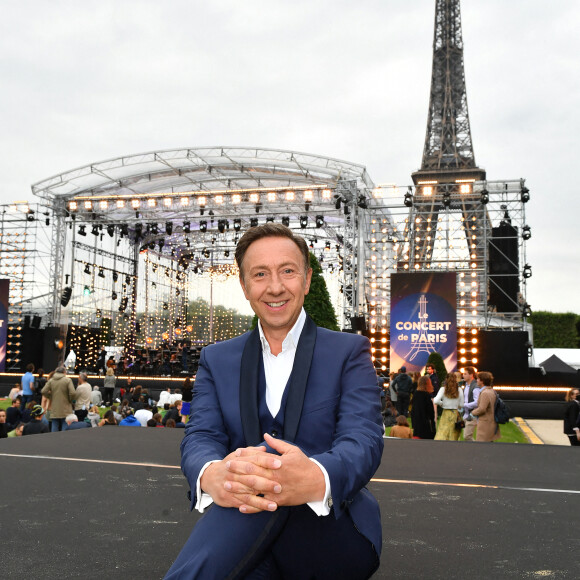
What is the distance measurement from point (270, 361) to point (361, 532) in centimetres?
60

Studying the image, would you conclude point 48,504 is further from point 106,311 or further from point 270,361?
point 106,311

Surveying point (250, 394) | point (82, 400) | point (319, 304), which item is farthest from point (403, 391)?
point (250, 394)

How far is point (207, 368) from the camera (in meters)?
1.89

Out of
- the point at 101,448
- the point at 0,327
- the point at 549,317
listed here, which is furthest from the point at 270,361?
the point at 549,317

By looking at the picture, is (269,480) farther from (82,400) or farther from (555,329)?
(555,329)

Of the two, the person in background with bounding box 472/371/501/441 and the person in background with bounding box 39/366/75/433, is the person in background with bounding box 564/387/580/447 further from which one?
the person in background with bounding box 39/366/75/433

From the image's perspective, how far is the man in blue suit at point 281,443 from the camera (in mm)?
1376

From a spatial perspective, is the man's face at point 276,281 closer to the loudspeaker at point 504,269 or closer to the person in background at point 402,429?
the person in background at point 402,429

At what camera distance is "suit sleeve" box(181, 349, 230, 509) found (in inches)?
63.1

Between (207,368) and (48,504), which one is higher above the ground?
(207,368)

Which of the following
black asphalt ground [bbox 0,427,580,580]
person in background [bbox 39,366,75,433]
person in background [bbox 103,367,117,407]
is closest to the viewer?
black asphalt ground [bbox 0,427,580,580]

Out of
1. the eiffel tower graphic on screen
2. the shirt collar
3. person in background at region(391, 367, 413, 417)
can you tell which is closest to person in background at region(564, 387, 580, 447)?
person in background at region(391, 367, 413, 417)

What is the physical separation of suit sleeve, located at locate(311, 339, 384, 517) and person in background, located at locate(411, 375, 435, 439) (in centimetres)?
759

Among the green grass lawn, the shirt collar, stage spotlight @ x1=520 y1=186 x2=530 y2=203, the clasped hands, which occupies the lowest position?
the green grass lawn
